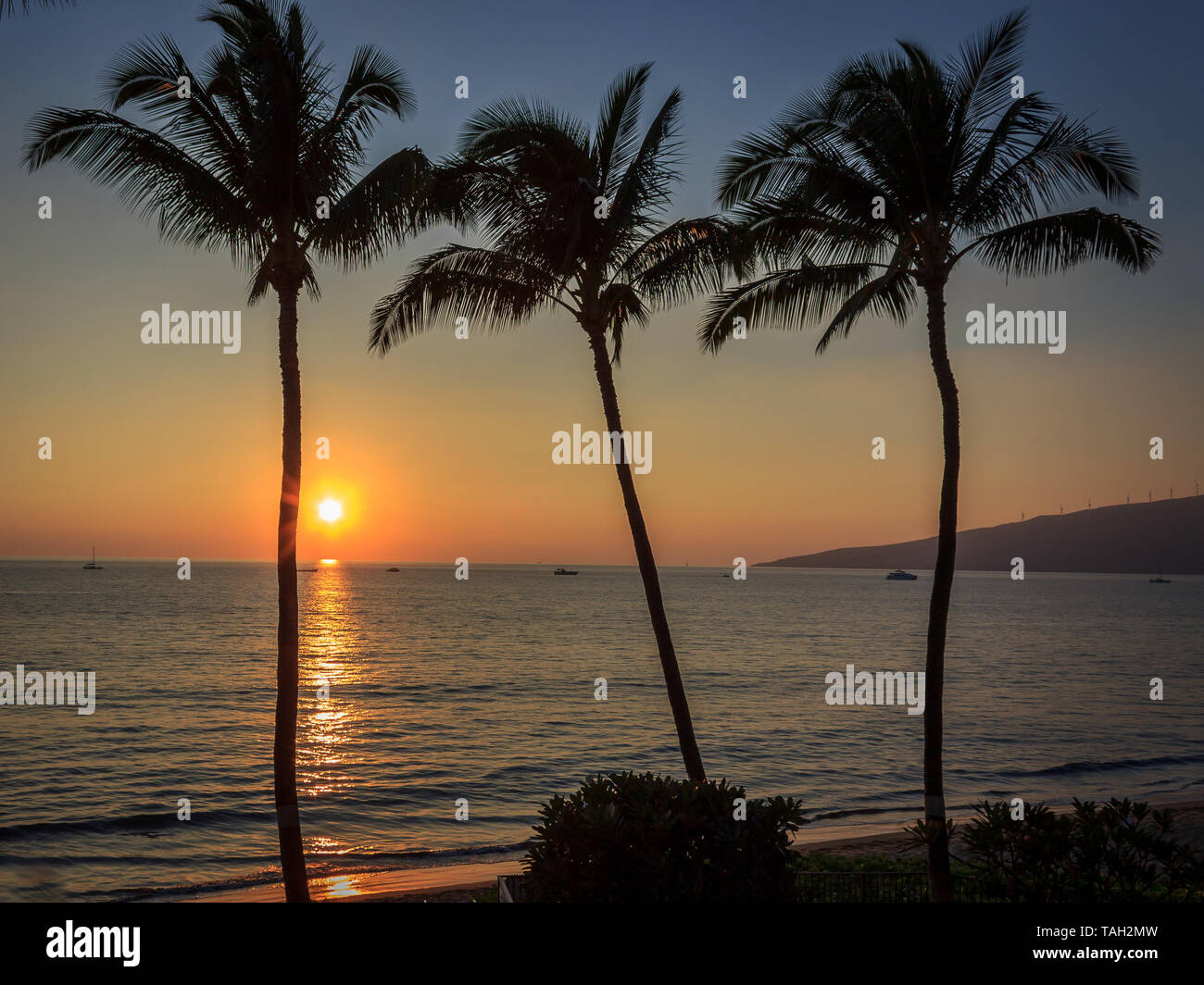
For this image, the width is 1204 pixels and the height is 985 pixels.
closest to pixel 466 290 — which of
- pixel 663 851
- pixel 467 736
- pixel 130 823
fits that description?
pixel 663 851

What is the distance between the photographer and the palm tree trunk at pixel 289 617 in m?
10.7

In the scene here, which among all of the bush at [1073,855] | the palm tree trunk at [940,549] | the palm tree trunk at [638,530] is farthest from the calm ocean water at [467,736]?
the bush at [1073,855]

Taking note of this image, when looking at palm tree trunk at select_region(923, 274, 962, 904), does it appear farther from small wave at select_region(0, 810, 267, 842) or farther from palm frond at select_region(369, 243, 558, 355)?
small wave at select_region(0, 810, 267, 842)

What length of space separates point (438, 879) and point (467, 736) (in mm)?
20865

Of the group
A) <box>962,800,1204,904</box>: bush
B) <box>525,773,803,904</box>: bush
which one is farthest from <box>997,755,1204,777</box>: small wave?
<box>525,773,803,904</box>: bush

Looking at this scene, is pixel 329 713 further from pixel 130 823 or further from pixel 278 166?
pixel 278 166

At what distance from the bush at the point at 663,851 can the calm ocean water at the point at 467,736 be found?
51.2 ft

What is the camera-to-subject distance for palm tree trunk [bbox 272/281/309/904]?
10.7 meters

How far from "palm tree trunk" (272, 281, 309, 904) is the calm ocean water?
1076 cm

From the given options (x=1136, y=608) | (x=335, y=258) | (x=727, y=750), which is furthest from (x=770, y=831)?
(x=1136, y=608)

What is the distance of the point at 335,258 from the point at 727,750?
29863mm

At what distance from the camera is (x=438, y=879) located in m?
19.0

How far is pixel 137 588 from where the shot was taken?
557ft
